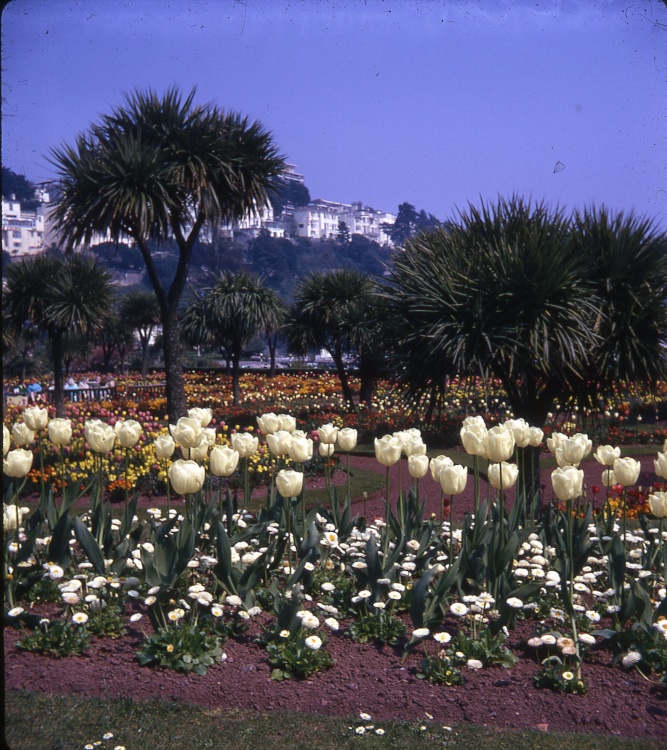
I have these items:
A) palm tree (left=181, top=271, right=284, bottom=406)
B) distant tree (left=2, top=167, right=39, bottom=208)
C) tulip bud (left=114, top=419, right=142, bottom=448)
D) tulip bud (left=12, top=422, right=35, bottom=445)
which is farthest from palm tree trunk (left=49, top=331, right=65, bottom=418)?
tulip bud (left=114, top=419, right=142, bottom=448)

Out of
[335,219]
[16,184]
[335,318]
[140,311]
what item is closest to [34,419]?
[335,318]

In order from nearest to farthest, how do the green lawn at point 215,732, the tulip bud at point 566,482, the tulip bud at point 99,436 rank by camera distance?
the green lawn at point 215,732 → the tulip bud at point 566,482 → the tulip bud at point 99,436

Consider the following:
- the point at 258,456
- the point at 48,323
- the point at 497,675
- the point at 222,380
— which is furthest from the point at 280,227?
the point at 497,675

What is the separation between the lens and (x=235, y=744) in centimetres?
301

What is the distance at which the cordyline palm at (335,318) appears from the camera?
2067 cm

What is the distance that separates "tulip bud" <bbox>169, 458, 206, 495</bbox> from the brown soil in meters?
0.82

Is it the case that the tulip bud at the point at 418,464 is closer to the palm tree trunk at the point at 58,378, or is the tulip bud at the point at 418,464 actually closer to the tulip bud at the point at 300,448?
the tulip bud at the point at 300,448

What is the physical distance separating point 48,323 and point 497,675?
773 inches

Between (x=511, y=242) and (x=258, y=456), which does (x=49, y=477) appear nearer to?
(x=258, y=456)

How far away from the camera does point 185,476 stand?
13.2 ft

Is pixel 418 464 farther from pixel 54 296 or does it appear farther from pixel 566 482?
pixel 54 296

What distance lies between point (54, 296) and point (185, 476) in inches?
731

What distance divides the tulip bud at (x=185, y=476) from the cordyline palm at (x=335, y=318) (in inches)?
630

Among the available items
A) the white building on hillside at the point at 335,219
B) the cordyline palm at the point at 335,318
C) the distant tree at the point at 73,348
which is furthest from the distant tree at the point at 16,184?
the white building on hillside at the point at 335,219
